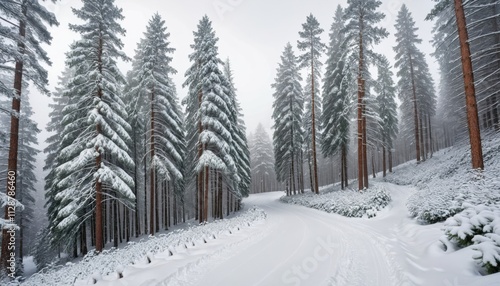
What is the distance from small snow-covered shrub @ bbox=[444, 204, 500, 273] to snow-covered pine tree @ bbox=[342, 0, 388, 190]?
469 inches

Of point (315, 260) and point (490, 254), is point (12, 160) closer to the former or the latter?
point (315, 260)

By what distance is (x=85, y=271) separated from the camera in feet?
21.1

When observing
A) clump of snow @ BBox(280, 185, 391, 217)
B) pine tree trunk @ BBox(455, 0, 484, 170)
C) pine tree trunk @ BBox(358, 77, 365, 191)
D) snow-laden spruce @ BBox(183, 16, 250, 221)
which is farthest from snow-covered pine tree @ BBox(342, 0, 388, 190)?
snow-laden spruce @ BBox(183, 16, 250, 221)

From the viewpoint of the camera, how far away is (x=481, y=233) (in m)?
5.00

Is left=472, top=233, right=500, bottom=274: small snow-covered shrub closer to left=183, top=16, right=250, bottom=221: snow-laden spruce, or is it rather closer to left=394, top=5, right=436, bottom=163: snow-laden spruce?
left=183, top=16, right=250, bottom=221: snow-laden spruce

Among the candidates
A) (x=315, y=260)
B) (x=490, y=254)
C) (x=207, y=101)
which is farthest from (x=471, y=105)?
(x=207, y=101)

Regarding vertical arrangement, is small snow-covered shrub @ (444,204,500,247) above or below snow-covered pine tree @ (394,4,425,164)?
below

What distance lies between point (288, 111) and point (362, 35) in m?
13.9

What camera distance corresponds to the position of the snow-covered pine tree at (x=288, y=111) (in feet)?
97.9

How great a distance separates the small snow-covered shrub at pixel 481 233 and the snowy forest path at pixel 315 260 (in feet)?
3.99

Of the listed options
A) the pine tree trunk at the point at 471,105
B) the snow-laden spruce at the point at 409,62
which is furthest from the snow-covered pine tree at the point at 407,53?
the pine tree trunk at the point at 471,105

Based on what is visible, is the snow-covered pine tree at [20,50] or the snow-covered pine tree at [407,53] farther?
the snow-covered pine tree at [407,53]

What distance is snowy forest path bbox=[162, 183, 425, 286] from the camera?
17.4ft

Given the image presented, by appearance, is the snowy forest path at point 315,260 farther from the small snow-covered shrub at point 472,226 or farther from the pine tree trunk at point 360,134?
the pine tree trunk at point 360,134
